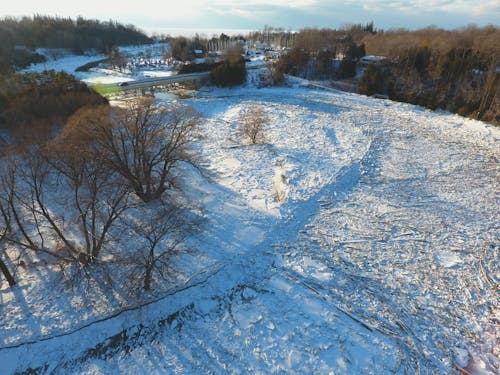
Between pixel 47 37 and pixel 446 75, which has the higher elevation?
pixel 47 37

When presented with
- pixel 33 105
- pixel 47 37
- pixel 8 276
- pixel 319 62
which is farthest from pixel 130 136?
pixel 47 37

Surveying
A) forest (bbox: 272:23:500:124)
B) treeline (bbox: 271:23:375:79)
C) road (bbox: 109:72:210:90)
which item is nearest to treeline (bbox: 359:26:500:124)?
forest (bbox: 272:23:500:124)

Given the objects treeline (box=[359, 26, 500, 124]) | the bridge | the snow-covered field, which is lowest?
the snow-covered field

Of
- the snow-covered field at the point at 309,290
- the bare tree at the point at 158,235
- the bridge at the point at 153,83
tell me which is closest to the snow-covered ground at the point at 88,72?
the bridge at the point at 153,83

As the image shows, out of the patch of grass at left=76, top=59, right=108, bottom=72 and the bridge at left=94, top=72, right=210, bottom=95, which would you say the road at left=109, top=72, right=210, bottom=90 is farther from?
the patch of grass at left=76, top=59, right=108, bottom=72

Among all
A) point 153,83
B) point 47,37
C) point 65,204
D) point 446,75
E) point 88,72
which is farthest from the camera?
point 47,37

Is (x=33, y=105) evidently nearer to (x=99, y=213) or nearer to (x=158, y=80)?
(x=99, y=213)

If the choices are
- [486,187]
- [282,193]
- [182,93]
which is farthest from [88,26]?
[486,187]

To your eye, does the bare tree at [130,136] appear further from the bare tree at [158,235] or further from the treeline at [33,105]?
the treeline at [33,105]
